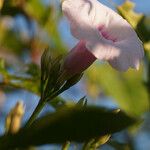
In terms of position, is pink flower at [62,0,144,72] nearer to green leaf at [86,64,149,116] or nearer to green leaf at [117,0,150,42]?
green leaf at [117,0,150,42]

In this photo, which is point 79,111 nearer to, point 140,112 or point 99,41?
point 99,41

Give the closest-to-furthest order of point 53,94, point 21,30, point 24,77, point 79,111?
point 79,111
point 53,94
point 24,77
point 21,30

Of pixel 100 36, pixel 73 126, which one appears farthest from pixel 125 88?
pixel 73 126

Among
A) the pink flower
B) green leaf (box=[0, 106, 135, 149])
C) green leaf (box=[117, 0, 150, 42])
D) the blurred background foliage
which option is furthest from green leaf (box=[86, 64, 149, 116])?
green leaf (box=[0, 106, 135, 149])

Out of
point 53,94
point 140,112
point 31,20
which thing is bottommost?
point 140,112

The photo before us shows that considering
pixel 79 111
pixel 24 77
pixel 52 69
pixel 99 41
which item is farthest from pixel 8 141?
pixel 24 77

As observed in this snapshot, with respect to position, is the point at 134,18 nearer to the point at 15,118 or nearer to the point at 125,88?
the point at 15,118
